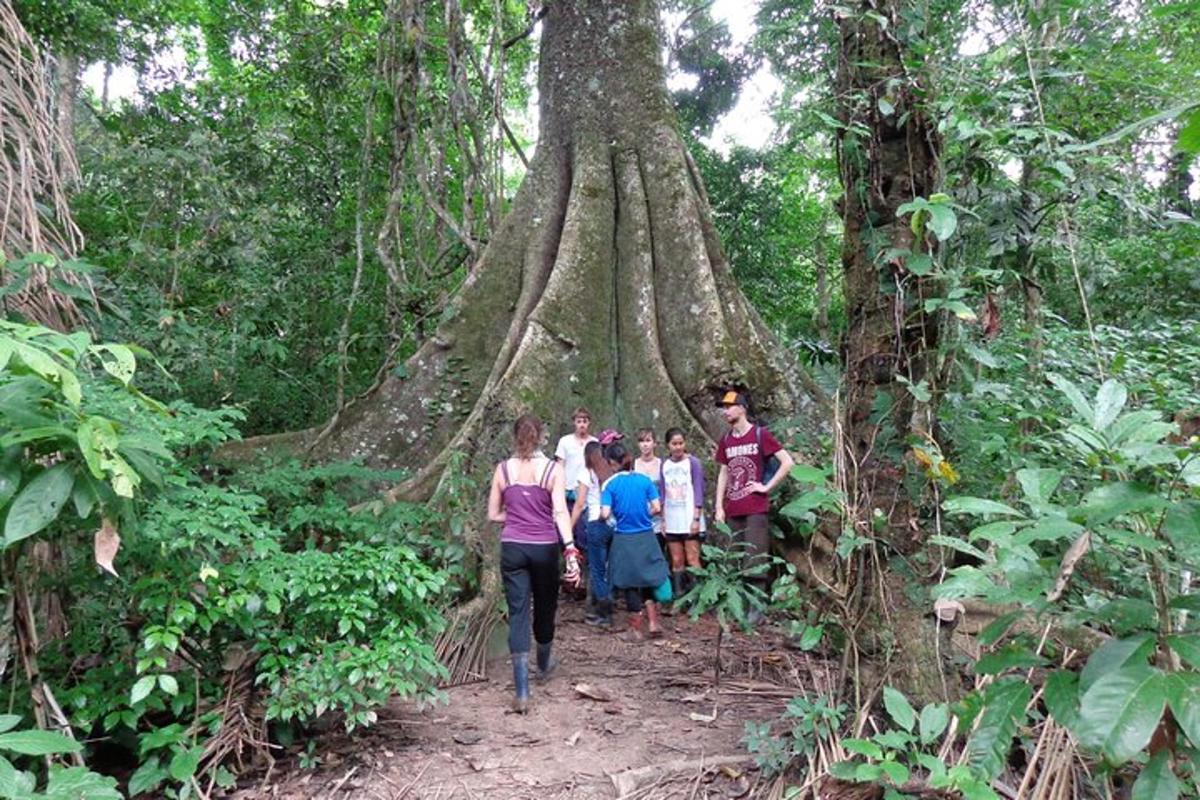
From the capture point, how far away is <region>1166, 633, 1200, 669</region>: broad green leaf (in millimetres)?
1762

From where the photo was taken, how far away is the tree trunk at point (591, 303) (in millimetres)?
6316

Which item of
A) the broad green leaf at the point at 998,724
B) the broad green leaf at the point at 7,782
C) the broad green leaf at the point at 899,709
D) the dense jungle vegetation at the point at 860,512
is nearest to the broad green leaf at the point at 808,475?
the dense jungle vegetation at the point at 860,512

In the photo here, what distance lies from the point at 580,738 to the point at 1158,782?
2.55 meters

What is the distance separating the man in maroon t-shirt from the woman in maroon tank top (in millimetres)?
1447

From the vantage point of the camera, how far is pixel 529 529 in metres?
4.37

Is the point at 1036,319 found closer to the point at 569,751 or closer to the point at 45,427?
the point at 569,751

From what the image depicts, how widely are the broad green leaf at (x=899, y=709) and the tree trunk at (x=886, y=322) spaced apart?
0.95ft

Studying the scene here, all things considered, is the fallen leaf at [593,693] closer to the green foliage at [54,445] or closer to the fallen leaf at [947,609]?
the fallen leaf at [947,609]

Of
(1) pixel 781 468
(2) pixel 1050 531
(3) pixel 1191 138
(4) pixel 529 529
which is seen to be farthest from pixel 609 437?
(3) pixel 1191 138

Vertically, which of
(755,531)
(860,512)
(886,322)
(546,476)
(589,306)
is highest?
(589,306)

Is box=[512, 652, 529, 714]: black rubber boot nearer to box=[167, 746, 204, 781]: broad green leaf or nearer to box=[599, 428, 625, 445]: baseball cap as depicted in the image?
box=[167, 746, 204, 781]: broad green leaf

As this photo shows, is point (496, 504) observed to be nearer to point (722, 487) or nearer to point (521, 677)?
point (521, 677)

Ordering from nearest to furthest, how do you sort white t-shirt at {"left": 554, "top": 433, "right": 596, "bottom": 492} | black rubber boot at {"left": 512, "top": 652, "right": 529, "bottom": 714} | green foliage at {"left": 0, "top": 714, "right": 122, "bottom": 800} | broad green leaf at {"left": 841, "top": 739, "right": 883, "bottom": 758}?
green foliage at {"left": 0, "top": 714, "right": 122, "bottom": 800}
broad green leaf at {"left": 841, "top": 739, "right": 883, "bottom": 758}
black rubber boot at {"left": 512, "top": 652, "right": 529, "bottom": 714}
white t-shirt at {"left": 554, "top": 433, "right": 596, "bottom": 492}

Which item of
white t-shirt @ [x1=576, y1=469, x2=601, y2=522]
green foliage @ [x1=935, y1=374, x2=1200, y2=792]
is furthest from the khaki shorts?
green foliage @ [x1=935, y1=374, x2=1200, y2=792]
